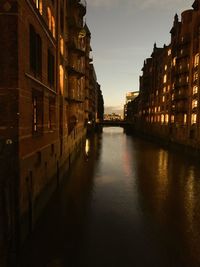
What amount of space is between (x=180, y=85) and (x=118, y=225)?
4252 cm

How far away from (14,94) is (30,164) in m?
3.69

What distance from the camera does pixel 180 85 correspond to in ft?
167

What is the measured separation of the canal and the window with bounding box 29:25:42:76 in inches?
342

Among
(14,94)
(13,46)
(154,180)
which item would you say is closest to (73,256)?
(14,94)

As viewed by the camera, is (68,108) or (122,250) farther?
(68,108)

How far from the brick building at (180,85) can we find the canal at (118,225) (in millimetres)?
22296

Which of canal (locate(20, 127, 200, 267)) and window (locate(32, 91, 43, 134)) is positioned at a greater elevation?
window (locate(32, 91, 43, 134))

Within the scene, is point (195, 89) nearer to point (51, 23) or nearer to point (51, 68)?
point (51, 23)

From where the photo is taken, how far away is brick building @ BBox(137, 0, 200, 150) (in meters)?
44.9

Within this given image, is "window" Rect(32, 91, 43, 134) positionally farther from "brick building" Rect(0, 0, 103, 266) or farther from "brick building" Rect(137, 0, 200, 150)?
"brick building" Rect(137, 0, 200, 150)

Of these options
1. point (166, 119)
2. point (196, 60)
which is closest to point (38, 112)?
point (196, 60)

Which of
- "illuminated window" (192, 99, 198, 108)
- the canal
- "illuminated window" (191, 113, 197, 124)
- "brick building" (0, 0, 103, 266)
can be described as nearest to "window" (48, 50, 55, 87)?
"brick building" (0, 0, 103, 266)

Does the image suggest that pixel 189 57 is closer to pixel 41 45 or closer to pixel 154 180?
pixel 154 180

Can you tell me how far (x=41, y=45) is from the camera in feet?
48.7
